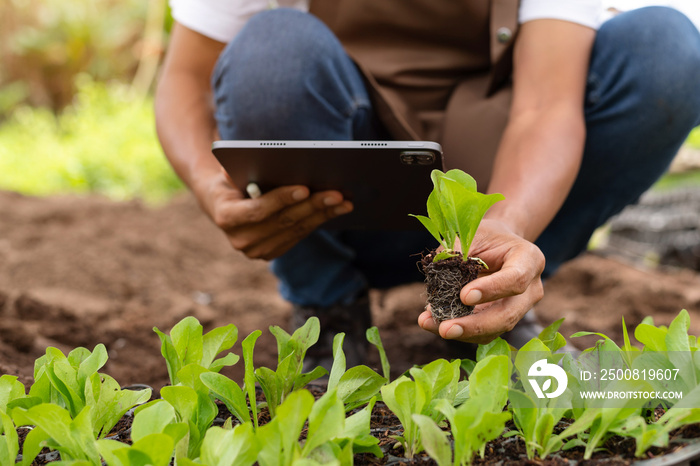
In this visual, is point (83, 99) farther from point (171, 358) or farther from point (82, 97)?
point (171, 358)

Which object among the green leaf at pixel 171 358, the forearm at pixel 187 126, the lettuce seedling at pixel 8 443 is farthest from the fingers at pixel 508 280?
the forearm at pixel 187 126

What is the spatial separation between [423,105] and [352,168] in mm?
631

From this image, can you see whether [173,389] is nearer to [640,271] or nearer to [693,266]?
[640,271]

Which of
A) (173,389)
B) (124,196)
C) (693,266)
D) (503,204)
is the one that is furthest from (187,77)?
(124,196)

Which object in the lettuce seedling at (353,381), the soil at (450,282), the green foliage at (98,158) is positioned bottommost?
the green foliage at (98,158)

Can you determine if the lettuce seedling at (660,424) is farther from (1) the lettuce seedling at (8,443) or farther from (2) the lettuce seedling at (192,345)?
(1) the lettuce seedling at (8,443)

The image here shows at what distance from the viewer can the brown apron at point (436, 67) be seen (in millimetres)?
1542

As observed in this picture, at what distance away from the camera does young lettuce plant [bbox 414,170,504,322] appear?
79 centimetres

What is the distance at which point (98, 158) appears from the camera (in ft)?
16.8

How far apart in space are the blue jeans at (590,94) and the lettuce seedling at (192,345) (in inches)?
26.8

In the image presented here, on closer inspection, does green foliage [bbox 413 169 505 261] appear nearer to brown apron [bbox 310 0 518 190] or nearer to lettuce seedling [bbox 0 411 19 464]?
lettuce seedling [bbox 0 411 19 464]

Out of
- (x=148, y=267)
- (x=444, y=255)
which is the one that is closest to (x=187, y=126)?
(x=444, y=255)

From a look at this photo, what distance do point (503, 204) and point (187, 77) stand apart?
1058 mm

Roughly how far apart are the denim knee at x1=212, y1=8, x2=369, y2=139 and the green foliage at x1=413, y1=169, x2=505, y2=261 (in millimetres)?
721
